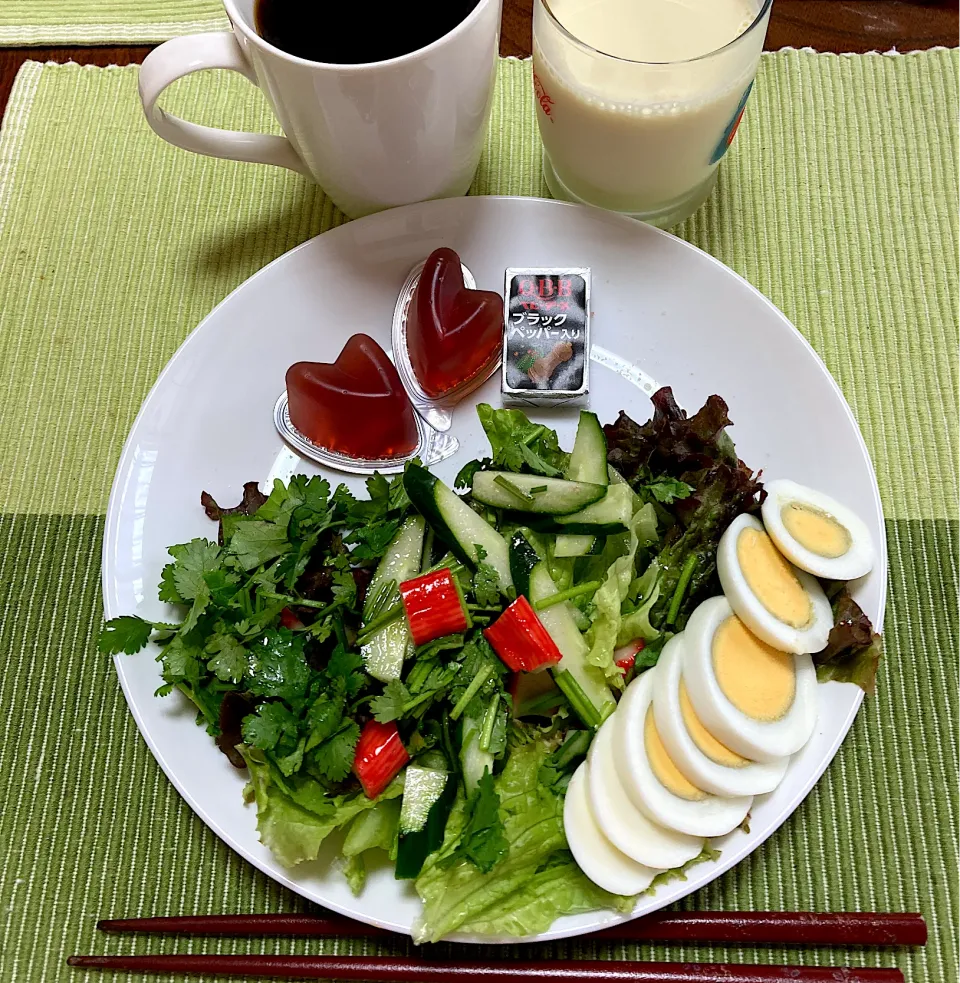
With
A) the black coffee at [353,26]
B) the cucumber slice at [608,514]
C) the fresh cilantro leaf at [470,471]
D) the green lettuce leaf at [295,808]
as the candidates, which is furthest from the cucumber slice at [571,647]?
the black coffee at [353,26]

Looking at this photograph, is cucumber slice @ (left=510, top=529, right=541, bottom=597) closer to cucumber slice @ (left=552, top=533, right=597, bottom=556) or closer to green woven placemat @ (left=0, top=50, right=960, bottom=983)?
cucumber slice @ (left=552, top=533, right=597, bottom=556)

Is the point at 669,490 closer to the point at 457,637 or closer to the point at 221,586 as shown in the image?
the point at 457,637

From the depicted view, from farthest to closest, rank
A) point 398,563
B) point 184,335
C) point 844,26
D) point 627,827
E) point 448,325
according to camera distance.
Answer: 1. point 844,26
2. point 184,335
3. point 448,325
4. point 398,563
5. point 627,827

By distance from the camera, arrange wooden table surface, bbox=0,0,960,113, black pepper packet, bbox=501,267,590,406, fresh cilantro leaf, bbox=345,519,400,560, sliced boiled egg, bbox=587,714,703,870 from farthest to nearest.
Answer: wooden table surface, bbox=0,0,960,113
black pepper packet, bbox=501,267,590,406
fresh cilantro leaf, bbox=345,519,400,560
sliced boiled egg, bbox=587,714,703,870

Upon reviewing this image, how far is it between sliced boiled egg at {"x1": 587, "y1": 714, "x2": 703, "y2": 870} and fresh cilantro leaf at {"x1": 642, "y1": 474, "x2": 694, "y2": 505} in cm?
39

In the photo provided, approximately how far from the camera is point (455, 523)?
54.1 inches

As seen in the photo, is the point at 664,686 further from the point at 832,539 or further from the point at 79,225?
the point at 79,225

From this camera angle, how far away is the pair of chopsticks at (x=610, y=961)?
122 cm

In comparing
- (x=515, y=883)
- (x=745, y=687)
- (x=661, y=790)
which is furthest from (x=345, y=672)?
(x=745, y=687)

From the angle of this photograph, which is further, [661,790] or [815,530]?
[815,530]

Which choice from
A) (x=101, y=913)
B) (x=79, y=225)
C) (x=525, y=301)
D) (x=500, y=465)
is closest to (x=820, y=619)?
(x=500, y=465)

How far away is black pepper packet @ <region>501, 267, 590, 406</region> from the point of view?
148 centimetres

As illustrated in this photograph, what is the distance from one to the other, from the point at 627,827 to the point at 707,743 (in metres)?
0.17

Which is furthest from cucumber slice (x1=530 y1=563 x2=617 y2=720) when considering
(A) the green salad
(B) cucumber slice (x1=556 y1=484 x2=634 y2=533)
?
(B) cucumber slice (x1=556 y1=484 x2=634 y2=533)
